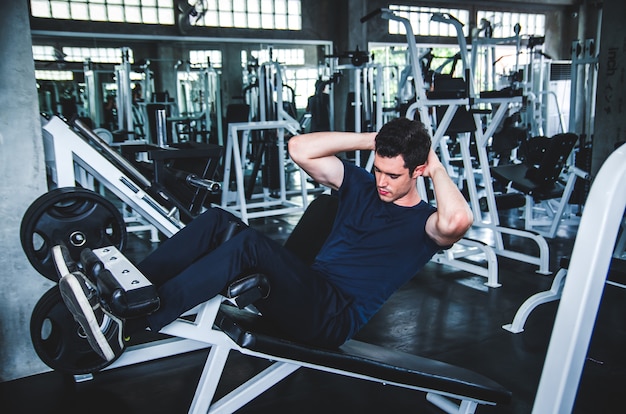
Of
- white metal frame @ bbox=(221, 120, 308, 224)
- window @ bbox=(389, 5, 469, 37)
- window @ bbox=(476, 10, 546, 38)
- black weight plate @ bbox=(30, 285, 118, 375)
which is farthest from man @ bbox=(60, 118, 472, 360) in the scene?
window @ bbox=(476, 10, 546, 38)

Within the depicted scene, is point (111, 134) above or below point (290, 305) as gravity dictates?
above

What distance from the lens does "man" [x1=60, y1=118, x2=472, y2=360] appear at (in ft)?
5.07

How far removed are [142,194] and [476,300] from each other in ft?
6.31

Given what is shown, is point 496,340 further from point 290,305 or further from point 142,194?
point 142,194

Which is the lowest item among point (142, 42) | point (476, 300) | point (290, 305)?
point (476, 300)

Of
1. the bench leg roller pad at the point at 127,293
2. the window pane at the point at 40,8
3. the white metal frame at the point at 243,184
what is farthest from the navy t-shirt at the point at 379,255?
the window pane at the point at 40,8

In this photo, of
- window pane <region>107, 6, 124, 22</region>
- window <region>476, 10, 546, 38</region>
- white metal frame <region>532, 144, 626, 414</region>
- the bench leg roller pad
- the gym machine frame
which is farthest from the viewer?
window <region>476, 10, 546, 38</region>

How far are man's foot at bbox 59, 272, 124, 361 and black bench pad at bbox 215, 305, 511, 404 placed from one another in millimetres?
311

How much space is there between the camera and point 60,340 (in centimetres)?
218

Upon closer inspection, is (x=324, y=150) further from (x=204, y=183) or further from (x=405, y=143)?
(x=204, y=183)

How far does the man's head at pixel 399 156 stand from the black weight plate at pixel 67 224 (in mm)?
1159

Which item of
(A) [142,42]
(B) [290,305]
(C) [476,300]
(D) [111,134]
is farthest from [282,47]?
(B) [290,305]

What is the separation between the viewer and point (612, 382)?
7.16 feet

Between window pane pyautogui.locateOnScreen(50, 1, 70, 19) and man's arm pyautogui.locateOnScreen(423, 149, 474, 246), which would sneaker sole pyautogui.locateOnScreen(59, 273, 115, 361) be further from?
window pane pyautogui.locateOnScreen(50, 1, 70, 19)
